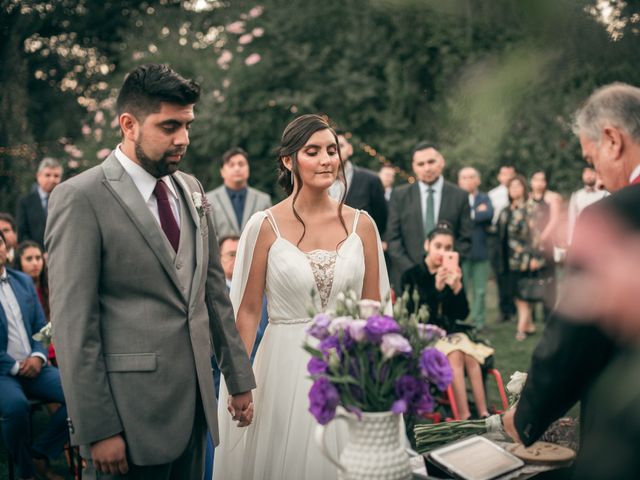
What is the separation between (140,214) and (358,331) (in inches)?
37.3

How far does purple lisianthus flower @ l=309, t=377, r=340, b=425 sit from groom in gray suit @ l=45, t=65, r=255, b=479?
0.74m

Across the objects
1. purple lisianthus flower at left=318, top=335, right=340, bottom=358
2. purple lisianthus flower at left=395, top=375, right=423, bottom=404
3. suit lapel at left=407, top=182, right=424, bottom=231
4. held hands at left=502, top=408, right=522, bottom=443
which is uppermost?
suit lapel at left=407, top=182, right=424, bottom=231

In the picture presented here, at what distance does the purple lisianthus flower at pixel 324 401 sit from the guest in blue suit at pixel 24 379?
3044 millimetres

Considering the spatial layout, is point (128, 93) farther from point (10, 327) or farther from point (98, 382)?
point (10, 327)

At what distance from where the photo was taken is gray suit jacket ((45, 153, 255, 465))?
233cm

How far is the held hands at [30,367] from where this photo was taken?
15.3ft

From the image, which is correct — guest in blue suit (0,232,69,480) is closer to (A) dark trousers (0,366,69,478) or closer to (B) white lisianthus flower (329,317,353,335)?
(A) dark trousers (0,366,69,478)

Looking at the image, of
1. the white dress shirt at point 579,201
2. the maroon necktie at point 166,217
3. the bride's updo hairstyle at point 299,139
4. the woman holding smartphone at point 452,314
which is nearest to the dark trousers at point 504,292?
the white dress shirt at point 579,201

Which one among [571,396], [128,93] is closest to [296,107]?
[128,93]

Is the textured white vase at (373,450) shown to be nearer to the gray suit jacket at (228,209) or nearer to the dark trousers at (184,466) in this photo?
the dark trousers at (184,466)

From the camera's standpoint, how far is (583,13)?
119 centimetres

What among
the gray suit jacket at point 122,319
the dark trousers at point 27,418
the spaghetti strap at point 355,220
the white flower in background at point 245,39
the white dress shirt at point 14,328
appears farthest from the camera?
the white flower in background at point 245,39

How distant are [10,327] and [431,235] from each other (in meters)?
3.31

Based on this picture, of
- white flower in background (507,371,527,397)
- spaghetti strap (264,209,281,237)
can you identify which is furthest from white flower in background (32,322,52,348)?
white flower in background (507,371,527,397)
